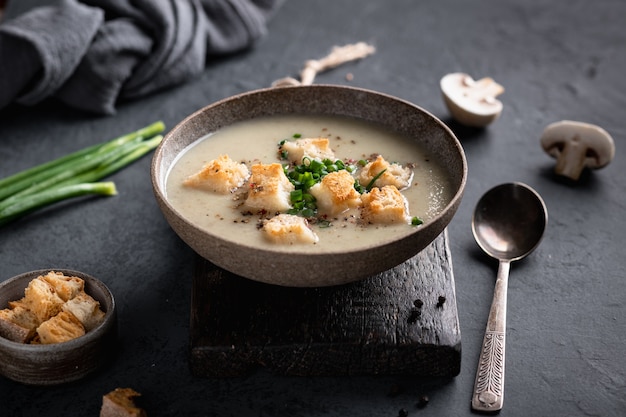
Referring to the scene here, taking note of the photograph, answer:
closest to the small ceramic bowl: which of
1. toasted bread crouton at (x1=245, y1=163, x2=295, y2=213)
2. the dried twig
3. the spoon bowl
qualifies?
toasted bread crouton at (x1=245, y1=163, x2=295, y2=213)

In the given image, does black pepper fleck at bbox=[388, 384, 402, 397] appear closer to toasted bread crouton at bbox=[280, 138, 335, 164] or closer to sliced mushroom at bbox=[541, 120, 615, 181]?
toasted bread crouton at bbox=[280, 138, 335, 164]

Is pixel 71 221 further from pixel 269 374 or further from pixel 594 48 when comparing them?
pixel 594 48

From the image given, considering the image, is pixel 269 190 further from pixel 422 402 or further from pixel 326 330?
pixel 422 402

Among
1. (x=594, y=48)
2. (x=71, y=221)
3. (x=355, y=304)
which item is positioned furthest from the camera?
(x=594, y=48)

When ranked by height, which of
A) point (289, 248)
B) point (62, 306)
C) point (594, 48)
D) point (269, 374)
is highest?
point (289, 248)

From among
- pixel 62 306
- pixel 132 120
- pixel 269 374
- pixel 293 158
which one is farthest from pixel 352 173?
pixel 132 120
